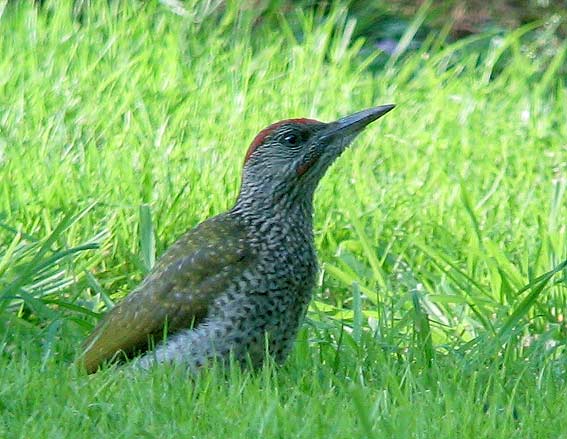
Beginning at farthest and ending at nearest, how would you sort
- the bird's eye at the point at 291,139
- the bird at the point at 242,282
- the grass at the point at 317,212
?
1. the bird's eye at the point at 291,139
2. the bird at the point at 242,282
3. the grass at the point at 317,212

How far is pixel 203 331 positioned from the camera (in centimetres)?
428

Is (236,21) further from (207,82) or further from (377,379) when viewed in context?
(377,379)

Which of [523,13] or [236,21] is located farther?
[523,13]

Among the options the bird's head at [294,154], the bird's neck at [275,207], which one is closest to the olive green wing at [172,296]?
the bird's neck at [275,207]

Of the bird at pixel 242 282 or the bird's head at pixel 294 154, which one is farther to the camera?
the bird's head at pixel 294 154

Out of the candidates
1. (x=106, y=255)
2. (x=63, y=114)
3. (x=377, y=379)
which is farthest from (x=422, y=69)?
(x=377, y=379)

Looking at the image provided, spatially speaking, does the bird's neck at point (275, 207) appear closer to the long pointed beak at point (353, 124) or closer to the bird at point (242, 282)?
the bird at point (242, 282)

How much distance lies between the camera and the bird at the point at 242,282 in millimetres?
4270

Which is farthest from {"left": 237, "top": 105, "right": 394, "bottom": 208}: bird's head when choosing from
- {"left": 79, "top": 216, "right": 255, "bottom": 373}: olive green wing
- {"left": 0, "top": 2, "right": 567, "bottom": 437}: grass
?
{"left": 0, "top": 2, "right": 567, "bottom": 437}: grass

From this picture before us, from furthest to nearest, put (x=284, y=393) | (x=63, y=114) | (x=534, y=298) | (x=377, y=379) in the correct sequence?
(x=63, y=114)
(x=534, y=298)
(x=377, y=379)
(x=284, y=393)

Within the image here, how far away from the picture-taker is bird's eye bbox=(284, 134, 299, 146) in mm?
4754

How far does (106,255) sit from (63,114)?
1.06m

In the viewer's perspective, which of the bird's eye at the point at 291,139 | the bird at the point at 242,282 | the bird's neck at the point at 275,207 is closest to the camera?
the bird at the point at 242,282

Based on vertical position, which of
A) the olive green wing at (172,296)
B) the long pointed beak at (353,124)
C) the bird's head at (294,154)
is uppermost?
the long pointed beak at (353,124)
